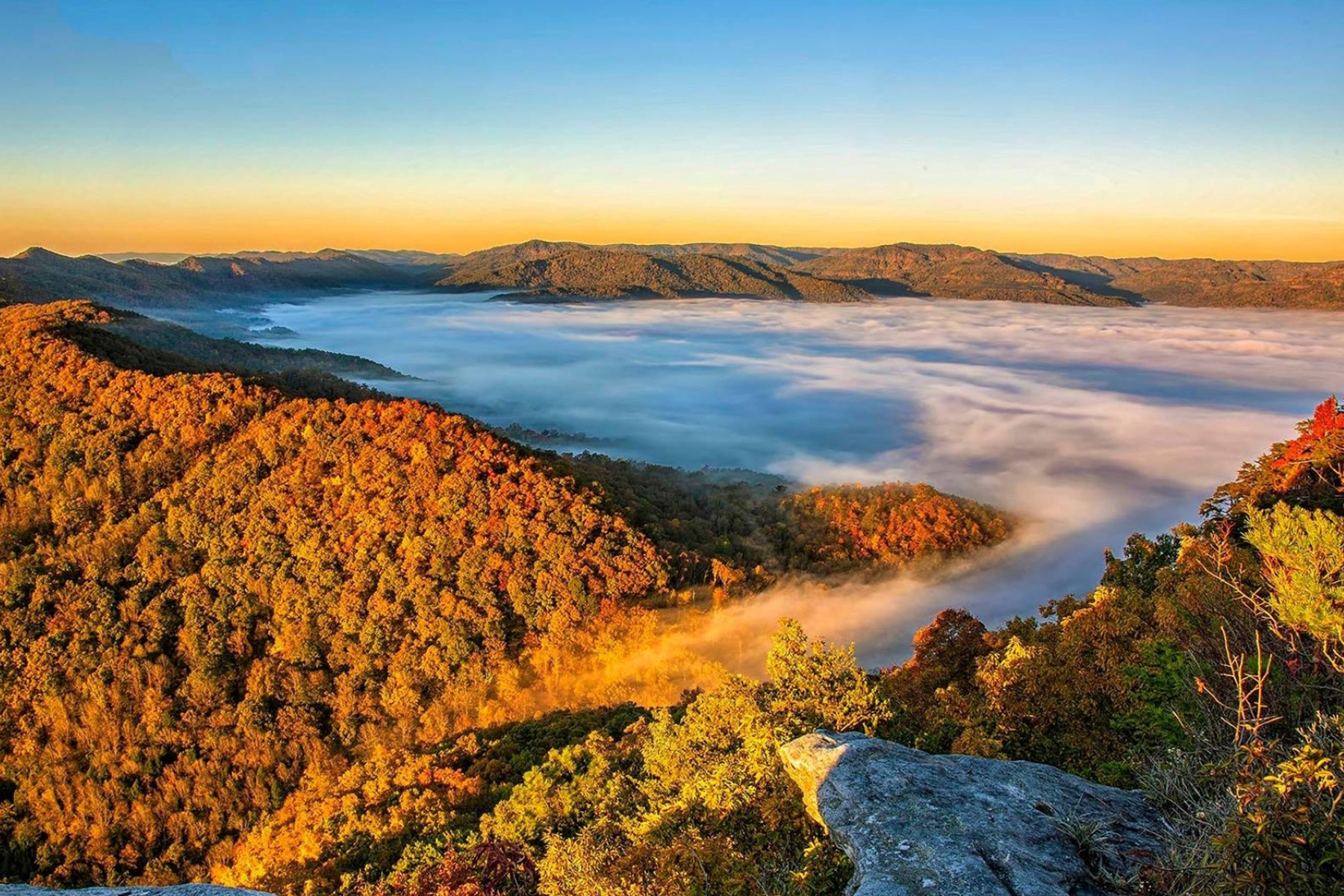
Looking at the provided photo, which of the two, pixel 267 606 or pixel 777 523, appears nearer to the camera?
pixel 267 606

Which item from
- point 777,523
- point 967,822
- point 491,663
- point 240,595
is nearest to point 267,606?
point 240,595

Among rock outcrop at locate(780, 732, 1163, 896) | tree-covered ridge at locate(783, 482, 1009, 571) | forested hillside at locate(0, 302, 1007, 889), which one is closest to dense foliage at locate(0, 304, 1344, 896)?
forested hillside at locate(0, 302, 1007, 889)

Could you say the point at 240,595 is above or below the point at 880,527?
above

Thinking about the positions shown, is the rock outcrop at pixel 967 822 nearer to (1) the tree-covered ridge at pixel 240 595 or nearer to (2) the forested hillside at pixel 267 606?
(2) the forested hillside at pixel 267 606

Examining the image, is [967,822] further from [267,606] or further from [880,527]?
[880,527]

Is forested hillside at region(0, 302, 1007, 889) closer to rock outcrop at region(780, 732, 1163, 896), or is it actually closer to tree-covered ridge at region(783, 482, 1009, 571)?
tree-covered ridge at region(783, 482, 1009, 571)

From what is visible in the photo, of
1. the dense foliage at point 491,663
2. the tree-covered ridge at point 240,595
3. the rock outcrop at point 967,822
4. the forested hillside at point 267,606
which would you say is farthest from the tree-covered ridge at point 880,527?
the rock outcrop at point 967,822

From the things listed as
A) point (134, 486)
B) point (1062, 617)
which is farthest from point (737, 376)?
point (1062, 617)
